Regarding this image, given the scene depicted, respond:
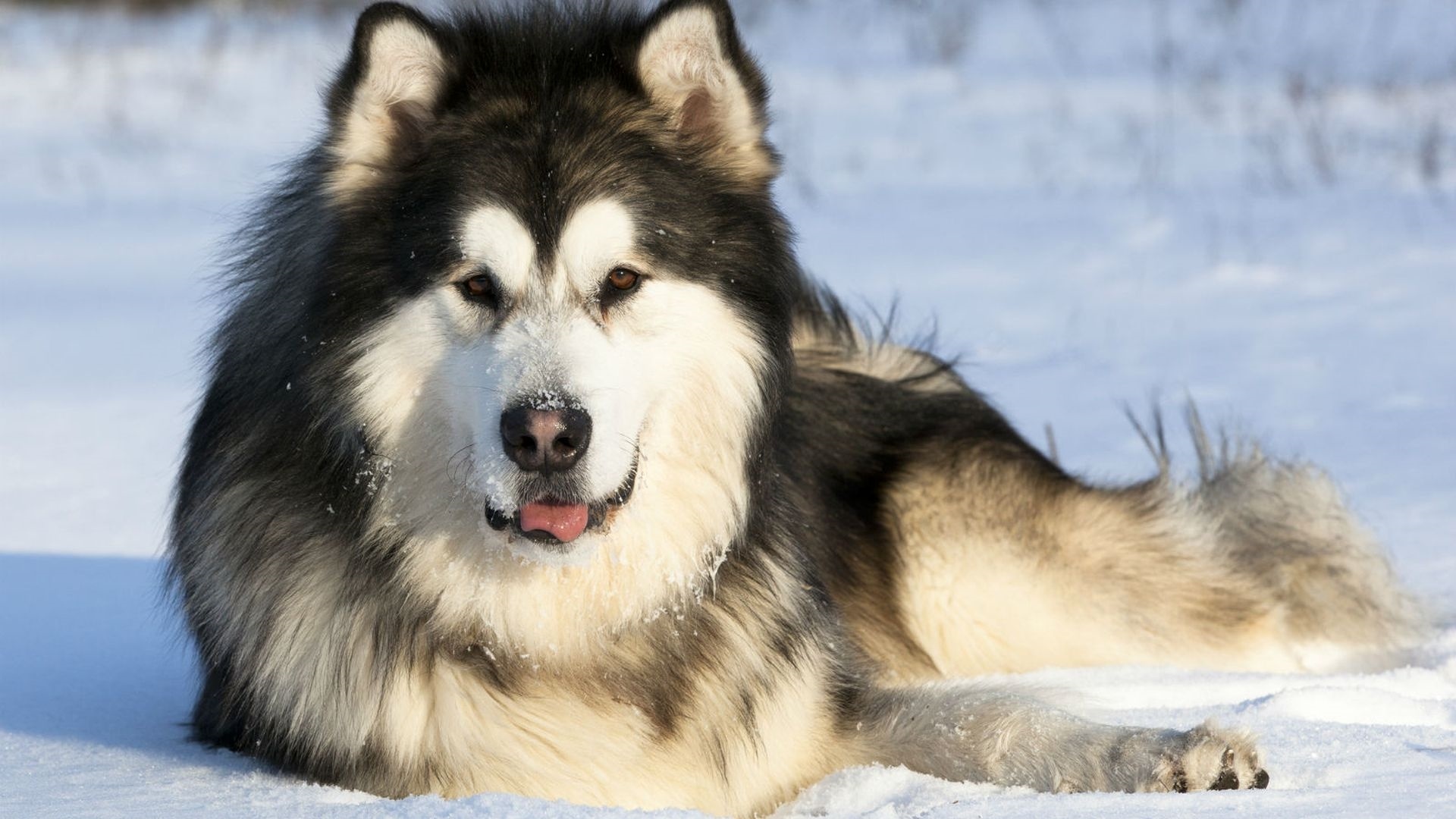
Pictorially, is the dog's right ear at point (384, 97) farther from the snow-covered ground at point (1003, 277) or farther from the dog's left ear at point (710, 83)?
the snow-covered ground at point (1003, 277)

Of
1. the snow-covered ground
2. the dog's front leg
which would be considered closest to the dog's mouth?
the snow-covered ground

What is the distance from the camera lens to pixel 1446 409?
570 centimetres

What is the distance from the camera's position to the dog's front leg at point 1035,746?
9.25ft

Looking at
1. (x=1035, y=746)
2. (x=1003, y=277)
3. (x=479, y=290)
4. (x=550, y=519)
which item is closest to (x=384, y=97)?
(x=479, y=290)

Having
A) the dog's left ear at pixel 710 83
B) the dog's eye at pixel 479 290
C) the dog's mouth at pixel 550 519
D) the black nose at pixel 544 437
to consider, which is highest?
the dog's left ear at pixel 710 83

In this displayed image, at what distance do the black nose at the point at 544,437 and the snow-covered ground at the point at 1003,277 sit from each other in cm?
56

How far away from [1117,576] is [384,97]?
2365mm

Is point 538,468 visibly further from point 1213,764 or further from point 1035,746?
point 1213,764

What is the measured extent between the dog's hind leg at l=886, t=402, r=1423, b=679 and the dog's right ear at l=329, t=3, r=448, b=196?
5.86ft

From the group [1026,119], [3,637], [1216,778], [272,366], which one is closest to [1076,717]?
[1216,778]

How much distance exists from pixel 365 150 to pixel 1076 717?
173 cm

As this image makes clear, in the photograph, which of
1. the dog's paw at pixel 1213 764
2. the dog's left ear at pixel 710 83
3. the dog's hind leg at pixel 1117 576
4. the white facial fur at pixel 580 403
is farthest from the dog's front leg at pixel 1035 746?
the dog's left ear at pixel 710 83

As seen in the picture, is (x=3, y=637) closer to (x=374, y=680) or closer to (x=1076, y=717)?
(x=374, y=680)

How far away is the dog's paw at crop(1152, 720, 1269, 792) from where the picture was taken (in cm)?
278
